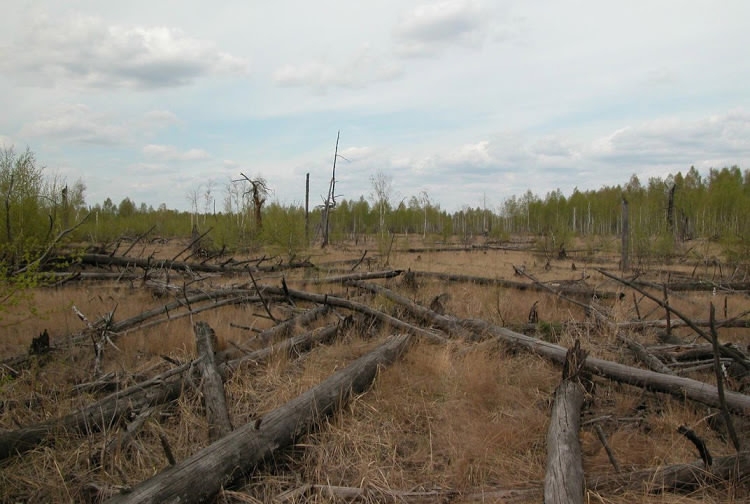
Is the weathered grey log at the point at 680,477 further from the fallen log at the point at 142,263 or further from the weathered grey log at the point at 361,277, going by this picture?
the fallen log at the point at 142,263

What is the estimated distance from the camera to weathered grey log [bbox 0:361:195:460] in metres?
3.56

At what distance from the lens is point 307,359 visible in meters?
5.20

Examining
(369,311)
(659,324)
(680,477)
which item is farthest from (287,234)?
(680,477)

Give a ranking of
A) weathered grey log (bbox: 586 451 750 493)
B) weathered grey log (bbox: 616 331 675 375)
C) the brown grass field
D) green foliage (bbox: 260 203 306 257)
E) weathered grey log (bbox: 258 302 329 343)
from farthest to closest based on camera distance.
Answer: green foliage (bbox: 260 203 306 257), weathered grey log (bbox: 258 302 329 343), weathered grey log (bbox: 616 331 675 375), the brown grass field, weathered grey log (bbox: 586 451 750 493)

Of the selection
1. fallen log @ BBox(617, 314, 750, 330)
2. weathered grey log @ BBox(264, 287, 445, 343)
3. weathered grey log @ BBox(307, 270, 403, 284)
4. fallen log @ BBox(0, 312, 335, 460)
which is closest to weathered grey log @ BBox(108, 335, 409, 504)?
fallen log @ BBox(0, 312, 335, 460)

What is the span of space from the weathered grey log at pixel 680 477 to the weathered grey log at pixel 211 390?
260 centimetres

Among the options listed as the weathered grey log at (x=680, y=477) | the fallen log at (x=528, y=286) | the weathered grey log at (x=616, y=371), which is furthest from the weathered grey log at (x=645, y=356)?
the fallen log at (x=528, y=286)

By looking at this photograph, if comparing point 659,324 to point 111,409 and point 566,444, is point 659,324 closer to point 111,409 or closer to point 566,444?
point 566,444

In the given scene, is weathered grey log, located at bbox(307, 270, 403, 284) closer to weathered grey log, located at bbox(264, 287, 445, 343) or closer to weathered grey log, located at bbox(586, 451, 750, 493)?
weathered grey log, located at bbox(264, 287, 445, 343)

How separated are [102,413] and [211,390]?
0.88 metres

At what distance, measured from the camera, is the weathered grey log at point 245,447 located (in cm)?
269

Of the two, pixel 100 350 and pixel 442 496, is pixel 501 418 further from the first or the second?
pixel 100 350

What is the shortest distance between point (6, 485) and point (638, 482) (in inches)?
163

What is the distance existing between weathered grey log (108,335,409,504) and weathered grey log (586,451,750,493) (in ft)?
6.45
